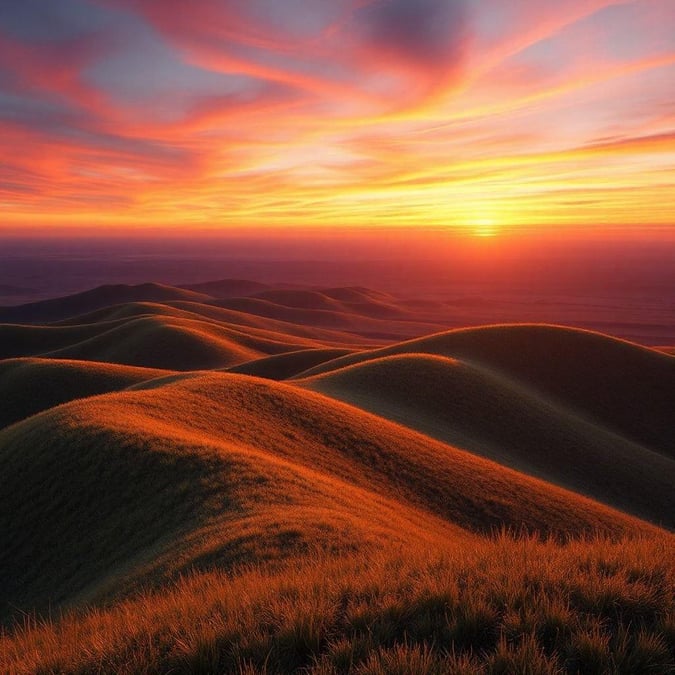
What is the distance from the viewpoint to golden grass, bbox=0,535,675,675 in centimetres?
506

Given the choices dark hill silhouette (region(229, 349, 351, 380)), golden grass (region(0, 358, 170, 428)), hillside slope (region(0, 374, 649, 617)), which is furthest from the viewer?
dark hill silhouette (region(229, 349, 351, 380))

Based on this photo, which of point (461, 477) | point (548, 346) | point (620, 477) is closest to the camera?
point (461, 477)

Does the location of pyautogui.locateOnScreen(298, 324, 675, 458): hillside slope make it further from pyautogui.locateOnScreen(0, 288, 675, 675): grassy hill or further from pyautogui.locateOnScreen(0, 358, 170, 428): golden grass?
pyautogui.locateOnScreen(0, 358, 170, 428): golden grass

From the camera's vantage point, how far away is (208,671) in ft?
16.8

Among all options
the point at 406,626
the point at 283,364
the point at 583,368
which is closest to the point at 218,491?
the point at 406,626

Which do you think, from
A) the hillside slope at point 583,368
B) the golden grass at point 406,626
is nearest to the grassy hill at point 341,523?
the golden grass at point 406,626

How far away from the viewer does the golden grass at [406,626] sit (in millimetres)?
5062

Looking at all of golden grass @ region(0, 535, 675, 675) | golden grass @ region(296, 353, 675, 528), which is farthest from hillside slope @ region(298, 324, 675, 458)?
golden grass @ region(0, 535, 675, 675)

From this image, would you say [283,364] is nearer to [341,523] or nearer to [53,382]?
[53,382]

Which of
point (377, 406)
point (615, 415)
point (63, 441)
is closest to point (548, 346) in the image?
point (615, 415)

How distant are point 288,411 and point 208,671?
23.4 metres

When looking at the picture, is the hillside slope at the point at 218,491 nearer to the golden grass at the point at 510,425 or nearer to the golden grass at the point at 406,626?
the golden grass at the point at 406,626

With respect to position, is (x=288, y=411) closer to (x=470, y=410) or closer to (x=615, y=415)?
(x=470, y=410)

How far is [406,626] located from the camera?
224 inches
